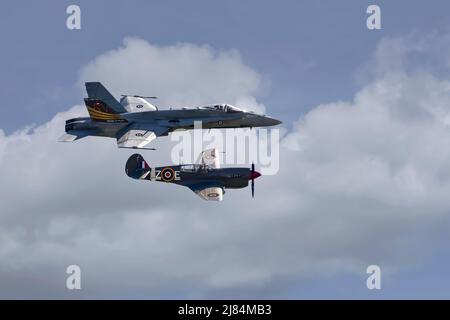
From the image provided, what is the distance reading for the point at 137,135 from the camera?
63.2m

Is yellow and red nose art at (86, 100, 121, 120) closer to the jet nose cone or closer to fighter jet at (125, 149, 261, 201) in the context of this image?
fighter jet at (125, 149, 261, 201)

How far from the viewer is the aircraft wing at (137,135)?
61.5 meters

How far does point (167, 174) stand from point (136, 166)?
172 inches

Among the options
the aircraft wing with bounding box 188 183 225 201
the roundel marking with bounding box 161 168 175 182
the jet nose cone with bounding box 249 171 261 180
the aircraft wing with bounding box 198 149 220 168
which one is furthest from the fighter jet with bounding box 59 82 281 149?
the aircraft wing with bounding box 188 183 225 201

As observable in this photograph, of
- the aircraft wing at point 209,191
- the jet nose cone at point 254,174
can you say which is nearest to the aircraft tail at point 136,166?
the aircraft wing at point 209,191

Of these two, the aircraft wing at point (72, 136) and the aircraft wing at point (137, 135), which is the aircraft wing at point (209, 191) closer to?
the aircraft wing at point (137, 135)

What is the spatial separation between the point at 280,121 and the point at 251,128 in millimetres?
3209

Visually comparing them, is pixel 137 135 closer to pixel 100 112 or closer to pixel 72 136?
pixel 100 112

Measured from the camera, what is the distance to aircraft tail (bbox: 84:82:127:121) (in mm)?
66312

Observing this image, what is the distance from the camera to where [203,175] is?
61656 mm

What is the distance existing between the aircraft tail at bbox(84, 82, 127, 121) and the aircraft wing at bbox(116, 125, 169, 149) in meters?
2.35

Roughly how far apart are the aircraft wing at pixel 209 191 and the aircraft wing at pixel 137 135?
6.42m
